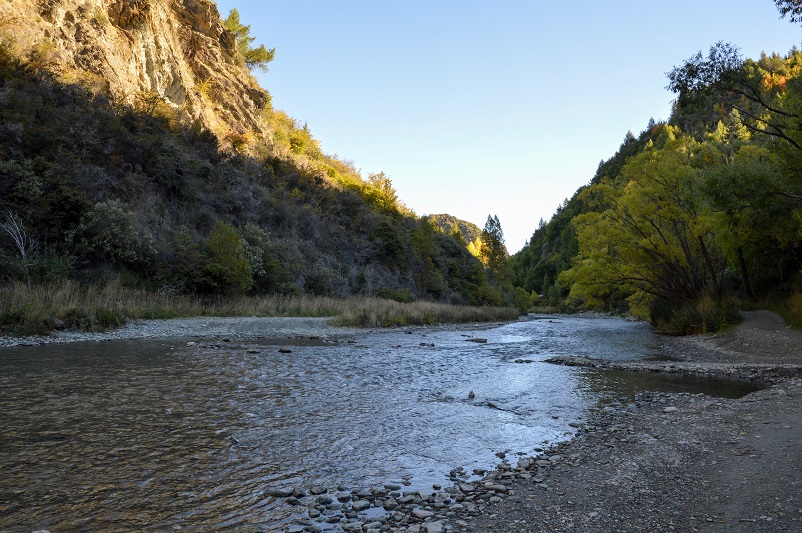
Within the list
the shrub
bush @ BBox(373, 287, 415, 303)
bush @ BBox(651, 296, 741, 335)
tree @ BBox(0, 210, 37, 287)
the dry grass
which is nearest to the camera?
tree @ BBox(0, 210, 37, 287)

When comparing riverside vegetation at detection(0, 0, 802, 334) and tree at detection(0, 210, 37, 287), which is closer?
riverside vegetation at detection(0, 0, 802, 334)

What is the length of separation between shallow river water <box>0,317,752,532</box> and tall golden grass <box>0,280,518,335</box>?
2.95 m

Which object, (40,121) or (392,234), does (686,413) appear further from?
(392,234)

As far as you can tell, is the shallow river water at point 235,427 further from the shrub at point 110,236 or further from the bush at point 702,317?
the bush at point 702,317

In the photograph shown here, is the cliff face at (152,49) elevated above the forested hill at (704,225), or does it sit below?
above

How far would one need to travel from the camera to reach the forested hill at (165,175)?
71.9ft

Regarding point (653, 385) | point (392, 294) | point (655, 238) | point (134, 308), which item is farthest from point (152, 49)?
point (653, 385)

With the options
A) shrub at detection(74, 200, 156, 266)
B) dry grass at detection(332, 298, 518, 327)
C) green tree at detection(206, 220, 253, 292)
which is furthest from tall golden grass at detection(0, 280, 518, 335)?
shrub at detection(74, 200, 156, 266)

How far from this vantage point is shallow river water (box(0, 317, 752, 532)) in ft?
13.5

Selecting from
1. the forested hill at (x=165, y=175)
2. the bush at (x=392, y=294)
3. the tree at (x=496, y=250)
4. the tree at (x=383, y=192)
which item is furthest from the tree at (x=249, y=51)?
the tree at (x=496, y=250)

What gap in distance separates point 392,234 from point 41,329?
37325 mm

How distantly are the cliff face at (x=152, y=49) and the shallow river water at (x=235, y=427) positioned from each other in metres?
26.4

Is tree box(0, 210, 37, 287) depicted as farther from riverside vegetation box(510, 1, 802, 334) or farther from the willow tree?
the willow tree

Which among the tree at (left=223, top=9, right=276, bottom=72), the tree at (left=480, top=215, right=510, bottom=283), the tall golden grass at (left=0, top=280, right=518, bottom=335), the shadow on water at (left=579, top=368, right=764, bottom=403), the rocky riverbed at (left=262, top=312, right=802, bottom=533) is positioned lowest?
the shadow on water at (left=579, top=368, right=764, bottom=403)
